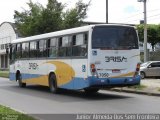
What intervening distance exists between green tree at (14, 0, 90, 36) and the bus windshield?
17.4 meters

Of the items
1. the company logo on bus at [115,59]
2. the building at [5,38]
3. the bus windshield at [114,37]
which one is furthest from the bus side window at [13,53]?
the building at [5,38]

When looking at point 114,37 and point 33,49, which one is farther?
point 33,49

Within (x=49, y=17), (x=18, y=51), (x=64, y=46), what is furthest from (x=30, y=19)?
(x=64, y=46)

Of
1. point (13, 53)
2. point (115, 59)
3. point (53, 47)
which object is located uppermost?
point (53, 47)

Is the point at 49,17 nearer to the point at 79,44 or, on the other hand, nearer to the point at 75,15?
the point at 75,15

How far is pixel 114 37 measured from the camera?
17734 mm

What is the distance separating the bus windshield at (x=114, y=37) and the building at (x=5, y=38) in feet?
183

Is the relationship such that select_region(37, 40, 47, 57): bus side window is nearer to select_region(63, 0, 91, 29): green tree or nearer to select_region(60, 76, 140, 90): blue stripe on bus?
select_region(60, 76, 140, 90): blue stripe on bus

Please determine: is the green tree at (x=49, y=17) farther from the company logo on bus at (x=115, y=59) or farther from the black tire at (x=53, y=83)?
the company logo on bus at (x=115, y=59)

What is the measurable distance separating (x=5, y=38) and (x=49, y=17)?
4486cm

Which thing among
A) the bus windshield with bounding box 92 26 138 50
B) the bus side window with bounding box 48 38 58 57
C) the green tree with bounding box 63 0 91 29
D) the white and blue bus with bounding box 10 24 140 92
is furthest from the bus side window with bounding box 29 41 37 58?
the green tree with bounding box 63 0 91 29

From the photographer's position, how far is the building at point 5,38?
7494 cm

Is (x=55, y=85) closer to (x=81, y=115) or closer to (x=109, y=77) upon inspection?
(x=109, y=77)

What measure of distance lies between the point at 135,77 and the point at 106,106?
3662 mm
